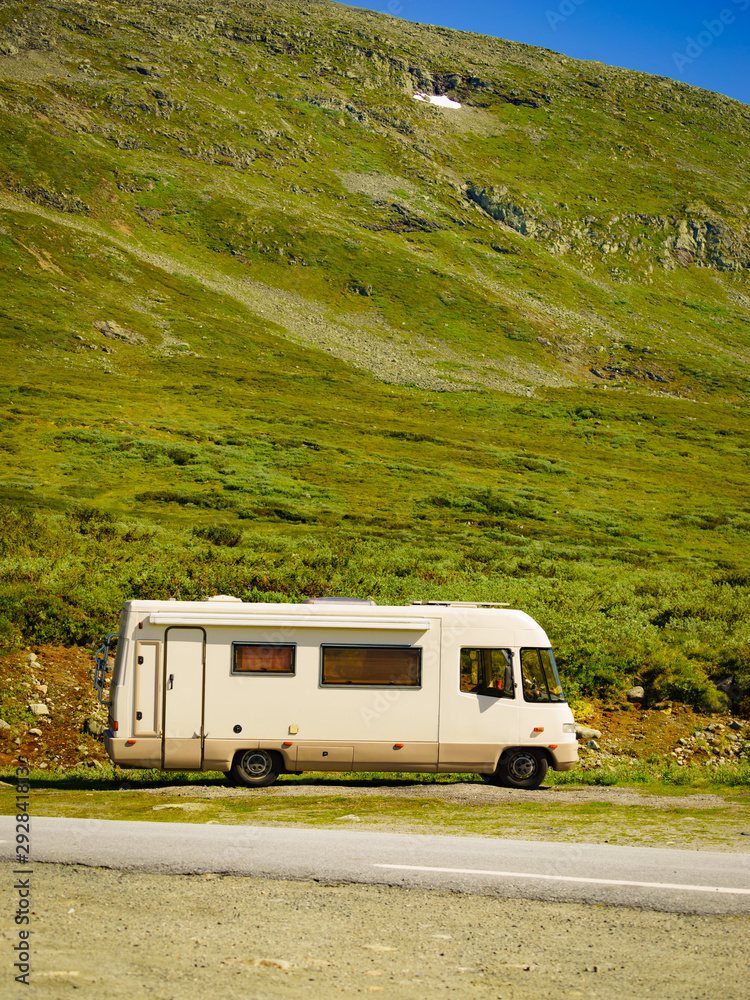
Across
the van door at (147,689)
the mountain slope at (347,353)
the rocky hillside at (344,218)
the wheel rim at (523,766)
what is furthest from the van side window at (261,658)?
the rocky hillside at (344,218)

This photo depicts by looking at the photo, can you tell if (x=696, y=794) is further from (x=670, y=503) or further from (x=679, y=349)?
(x=679, y=349)

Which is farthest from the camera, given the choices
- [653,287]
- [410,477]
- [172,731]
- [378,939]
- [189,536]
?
[653,287]

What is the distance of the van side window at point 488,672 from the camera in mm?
13641

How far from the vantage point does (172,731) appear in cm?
1299

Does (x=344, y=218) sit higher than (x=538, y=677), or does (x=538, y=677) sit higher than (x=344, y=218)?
(x=344, y=218)

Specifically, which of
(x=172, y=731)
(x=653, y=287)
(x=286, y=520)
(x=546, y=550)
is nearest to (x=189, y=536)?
(x=286, y=520)

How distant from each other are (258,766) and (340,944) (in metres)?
7.24

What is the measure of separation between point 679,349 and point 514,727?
129953mm

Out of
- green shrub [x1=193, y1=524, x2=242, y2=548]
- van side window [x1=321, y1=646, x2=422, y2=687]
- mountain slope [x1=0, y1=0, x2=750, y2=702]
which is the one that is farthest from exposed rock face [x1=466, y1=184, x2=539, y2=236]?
van side window [x1=321, y1=646, x2=422, y2=687]

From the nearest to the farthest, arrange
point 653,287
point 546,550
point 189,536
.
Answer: point 189,536, point 546,550, point 653,287

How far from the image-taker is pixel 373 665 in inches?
530

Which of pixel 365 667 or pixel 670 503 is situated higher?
pixel 670 503

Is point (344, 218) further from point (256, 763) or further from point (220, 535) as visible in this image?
point (256, 763)

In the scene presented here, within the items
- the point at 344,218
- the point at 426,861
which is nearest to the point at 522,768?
the point at 426,861
